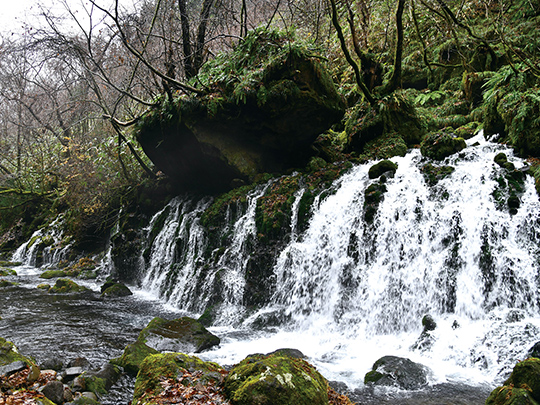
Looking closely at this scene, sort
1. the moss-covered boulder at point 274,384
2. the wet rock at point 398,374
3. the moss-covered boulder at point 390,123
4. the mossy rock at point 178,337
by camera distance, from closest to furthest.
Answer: the moss-covered boulder at point 274,384, the wet rock at point 398,374, the mossy rock at point 178,337, the moss-covered boulder at point 390,123

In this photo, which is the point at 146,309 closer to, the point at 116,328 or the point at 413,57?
the point at 116,328

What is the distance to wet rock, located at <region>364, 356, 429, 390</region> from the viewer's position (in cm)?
504

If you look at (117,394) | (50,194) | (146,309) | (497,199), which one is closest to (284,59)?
(497,199)

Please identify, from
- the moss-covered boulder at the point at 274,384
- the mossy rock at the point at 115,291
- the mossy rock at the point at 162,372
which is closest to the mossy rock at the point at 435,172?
the moss-covered boulder at the point at 274,384

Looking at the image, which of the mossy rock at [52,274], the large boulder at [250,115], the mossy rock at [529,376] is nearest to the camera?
the mossy rock at [529,376]

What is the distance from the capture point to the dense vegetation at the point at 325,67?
994 centimetres

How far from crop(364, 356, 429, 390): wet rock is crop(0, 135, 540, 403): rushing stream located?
0.19 m

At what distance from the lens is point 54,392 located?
4.21 metres

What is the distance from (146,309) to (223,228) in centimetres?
328

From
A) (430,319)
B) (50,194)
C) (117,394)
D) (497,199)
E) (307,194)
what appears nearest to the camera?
(117,394)

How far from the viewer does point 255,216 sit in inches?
417

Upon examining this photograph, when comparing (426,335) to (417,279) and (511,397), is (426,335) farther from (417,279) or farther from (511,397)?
(511,397)

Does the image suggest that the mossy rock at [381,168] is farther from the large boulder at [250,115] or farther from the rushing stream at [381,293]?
the large boulder at [250,115]

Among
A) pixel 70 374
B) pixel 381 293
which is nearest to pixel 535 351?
pixel 381 293
